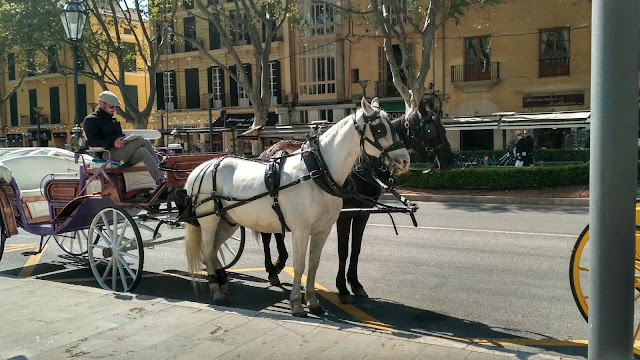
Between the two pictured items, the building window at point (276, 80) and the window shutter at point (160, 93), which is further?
the window shutter at point (160, 93)

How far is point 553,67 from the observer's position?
94.6 feet

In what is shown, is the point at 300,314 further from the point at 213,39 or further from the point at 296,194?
the point at 213,39

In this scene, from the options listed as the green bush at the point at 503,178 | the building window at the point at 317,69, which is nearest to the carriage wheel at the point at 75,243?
the green bush at the point at 503,178

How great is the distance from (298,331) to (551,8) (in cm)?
2806

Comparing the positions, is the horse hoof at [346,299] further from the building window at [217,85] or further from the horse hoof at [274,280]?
the building window at [217,85]

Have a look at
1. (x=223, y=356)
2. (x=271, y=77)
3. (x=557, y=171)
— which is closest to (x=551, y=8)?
(x=557, y=171)

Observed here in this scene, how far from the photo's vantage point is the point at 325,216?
19.0ft

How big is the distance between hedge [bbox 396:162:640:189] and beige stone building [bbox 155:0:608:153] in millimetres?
4741

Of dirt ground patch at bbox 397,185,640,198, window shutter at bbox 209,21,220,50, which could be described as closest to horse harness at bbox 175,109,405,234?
dirt ground patch at bbox 397,185,640,198

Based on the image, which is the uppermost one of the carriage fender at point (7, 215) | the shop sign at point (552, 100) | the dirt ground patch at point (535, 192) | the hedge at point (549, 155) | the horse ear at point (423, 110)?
the shop sign at point (552, 100)

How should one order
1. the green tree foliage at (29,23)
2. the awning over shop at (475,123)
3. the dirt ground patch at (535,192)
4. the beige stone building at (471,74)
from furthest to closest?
the beige stone building at (471,74), the green tree foliage at (29,23), the awning over shop at (475,123), the dirt ground patch at (535,192)

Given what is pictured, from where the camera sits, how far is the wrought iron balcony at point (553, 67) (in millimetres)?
28562

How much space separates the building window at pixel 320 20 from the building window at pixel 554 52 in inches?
488

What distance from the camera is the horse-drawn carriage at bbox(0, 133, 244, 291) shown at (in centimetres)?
704
